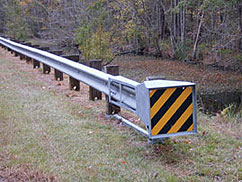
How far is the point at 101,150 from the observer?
4.21 metres

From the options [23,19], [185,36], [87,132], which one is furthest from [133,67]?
[23,19]

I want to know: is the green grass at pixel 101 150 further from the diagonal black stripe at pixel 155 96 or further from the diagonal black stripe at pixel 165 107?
the diagonal black stripe at pixel 155 96

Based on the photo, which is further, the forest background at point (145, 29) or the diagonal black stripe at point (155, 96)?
the forest background at point (145, 29)

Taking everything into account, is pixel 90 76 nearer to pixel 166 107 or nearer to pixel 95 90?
pixel 95 90

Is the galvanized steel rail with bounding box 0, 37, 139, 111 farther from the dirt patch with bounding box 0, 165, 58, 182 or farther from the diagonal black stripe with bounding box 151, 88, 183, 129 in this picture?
the dirt patch with bounding box 0, 165, 58, 182

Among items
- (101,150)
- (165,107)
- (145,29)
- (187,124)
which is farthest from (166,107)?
(145,29)

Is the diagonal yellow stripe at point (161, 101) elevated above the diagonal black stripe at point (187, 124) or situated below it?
above

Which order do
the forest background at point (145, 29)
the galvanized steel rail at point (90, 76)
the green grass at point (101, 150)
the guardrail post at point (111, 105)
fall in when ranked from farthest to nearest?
1. the forest background at point (145, 29)
2. the guardrail post at point (111, 105)
3. the galvanized steel rail at point (90, 76)
4. the green grass at point (101, 150)

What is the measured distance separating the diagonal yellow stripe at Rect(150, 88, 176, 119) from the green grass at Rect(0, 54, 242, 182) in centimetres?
54

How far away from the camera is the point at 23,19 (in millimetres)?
37000

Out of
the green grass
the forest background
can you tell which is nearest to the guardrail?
the green grass

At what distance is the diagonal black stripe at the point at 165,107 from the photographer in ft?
12.8

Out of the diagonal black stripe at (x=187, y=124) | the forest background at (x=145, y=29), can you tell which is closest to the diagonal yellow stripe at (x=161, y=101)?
the diagonal black stripe at (x=187, y=124)

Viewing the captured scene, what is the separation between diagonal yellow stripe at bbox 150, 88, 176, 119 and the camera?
388 cm
